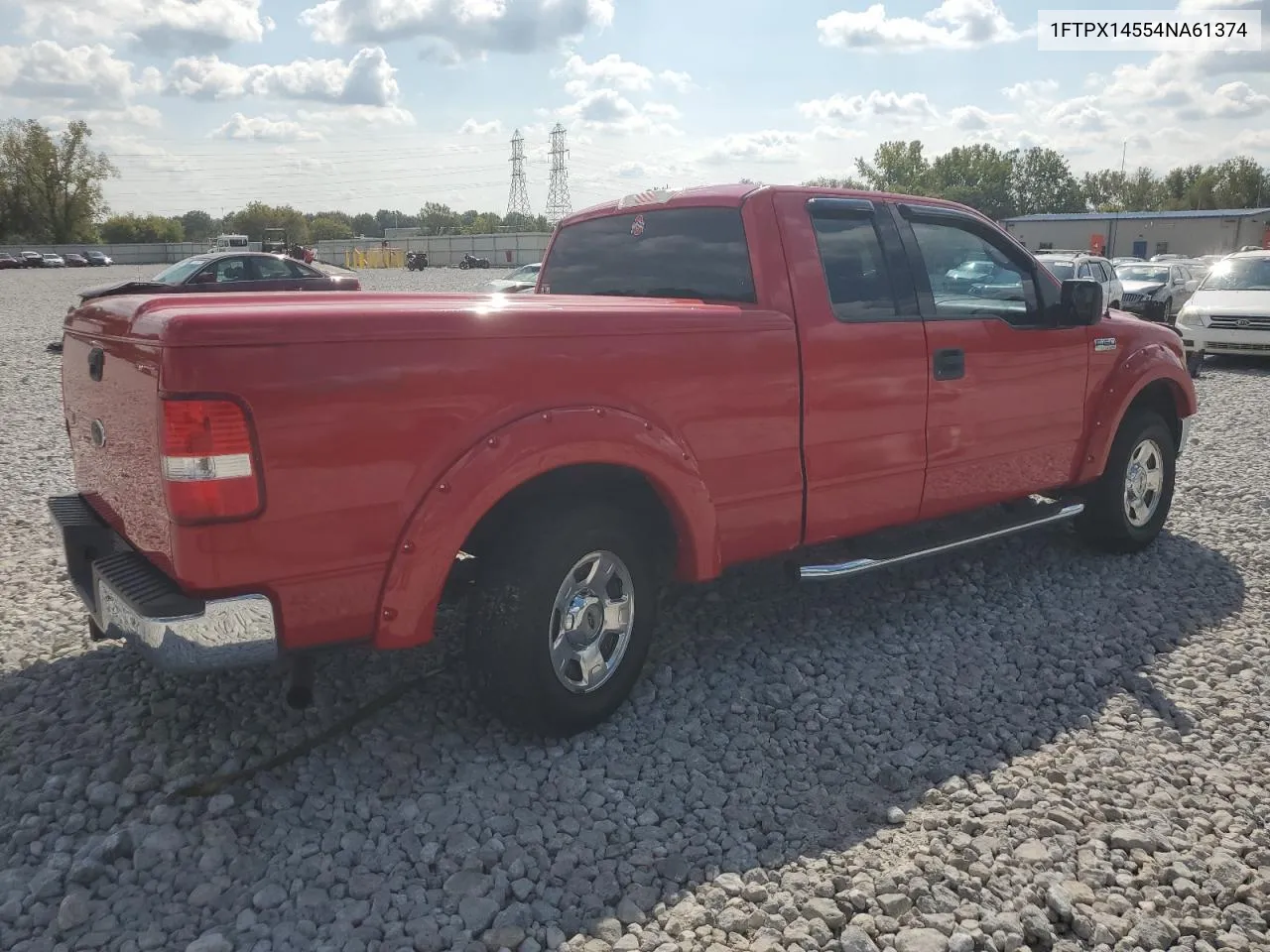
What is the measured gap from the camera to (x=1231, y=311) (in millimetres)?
14297

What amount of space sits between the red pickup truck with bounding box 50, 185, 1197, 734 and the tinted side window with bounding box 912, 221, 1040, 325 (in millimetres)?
17

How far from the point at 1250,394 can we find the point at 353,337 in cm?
1223

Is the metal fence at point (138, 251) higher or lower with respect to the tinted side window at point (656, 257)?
higher

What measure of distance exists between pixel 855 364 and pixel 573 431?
4.67 feet

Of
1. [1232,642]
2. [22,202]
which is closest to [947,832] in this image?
[1232,642]

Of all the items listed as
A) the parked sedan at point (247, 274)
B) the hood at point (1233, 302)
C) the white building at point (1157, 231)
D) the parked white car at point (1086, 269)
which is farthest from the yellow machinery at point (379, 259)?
the hood at point (1233, 302)

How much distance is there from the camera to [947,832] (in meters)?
3.04

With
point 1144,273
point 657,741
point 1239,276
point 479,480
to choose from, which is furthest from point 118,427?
point 1144,273

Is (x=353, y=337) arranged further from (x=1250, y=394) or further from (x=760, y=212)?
(x=1250, y=394)

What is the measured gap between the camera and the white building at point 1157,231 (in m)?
62.3

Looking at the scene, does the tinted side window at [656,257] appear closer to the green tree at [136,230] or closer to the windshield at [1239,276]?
the windshield at [1239,276]

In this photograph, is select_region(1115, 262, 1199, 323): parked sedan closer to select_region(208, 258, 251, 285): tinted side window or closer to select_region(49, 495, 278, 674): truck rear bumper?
select_region(208, 258, 251, 285): tinted side window

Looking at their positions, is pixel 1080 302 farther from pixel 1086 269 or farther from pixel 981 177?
pixel 981 177

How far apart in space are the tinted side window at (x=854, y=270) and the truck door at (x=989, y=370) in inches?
8.5
